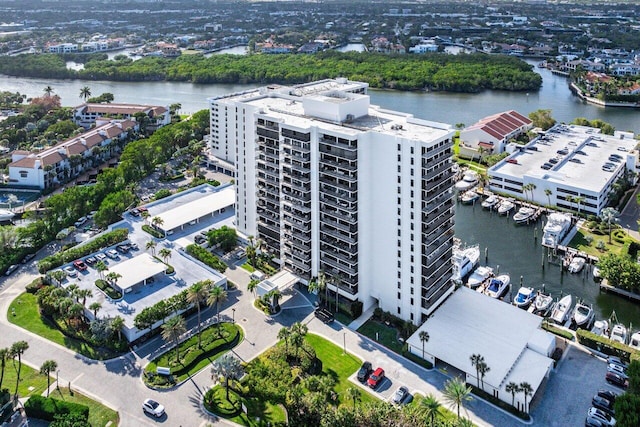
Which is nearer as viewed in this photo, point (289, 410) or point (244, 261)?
point (289, 410)

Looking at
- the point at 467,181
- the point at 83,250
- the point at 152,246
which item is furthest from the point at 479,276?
the point at 83,250

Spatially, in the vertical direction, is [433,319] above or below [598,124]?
below

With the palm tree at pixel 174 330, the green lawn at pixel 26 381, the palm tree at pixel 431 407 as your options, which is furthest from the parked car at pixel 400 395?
the green lawn at pixel 26 381

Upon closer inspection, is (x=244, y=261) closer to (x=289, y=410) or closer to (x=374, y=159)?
(x=374, y=159)

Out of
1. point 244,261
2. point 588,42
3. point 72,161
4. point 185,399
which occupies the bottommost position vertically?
point 185,399

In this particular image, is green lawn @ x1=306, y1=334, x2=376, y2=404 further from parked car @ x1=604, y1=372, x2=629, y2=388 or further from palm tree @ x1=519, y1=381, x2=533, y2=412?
parked car @ x1=604, y1=372, x2=629, y2=388

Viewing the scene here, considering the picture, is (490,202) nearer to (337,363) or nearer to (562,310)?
(562,310)

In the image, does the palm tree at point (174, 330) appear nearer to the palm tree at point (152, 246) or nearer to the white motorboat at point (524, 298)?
the palm tree at point (152, 246)

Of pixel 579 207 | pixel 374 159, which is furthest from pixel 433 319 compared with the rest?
pixel 579 207

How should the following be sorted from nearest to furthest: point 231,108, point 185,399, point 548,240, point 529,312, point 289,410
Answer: point 289,410, point 185,399, point 529,312, point 548,240, point 231,108
